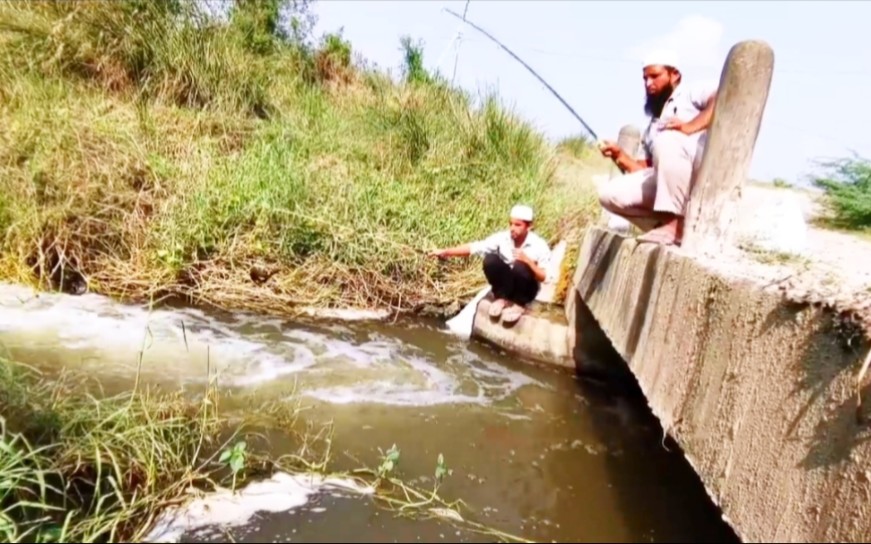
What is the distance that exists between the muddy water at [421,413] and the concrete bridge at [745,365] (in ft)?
2.39

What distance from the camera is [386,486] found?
3.16 metres

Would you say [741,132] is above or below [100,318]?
above

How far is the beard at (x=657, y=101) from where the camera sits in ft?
12.6

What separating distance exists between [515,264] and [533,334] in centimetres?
65

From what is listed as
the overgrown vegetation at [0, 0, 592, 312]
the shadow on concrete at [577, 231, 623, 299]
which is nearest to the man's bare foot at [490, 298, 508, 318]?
the shadow on concrete at [577, 231, 623, 299]

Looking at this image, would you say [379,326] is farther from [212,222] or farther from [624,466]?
[624,466]

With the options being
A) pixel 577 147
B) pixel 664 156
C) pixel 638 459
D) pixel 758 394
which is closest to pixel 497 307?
pixel 638 459

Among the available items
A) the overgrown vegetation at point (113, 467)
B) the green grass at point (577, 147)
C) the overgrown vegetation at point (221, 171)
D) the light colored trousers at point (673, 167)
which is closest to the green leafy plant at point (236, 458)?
the overgrown vegetation at point (113, 467)

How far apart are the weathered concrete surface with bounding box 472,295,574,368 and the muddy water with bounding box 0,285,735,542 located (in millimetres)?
151

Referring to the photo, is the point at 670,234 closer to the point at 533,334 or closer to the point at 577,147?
the point at 533,334

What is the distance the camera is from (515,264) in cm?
629

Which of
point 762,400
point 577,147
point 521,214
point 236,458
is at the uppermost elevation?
point 577,147

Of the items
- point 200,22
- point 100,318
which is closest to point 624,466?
point 100,318

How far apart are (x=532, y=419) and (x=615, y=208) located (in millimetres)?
1438
